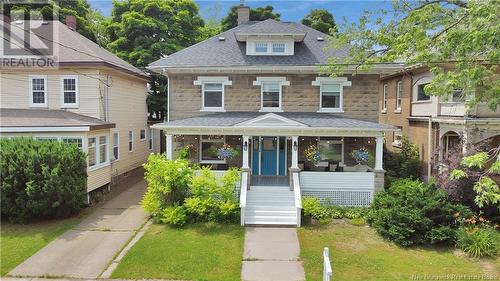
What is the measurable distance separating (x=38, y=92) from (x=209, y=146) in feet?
29.5

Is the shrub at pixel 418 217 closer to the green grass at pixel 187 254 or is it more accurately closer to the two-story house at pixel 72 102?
the green grass at pixel 187 254

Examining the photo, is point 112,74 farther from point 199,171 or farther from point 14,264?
point 14,264

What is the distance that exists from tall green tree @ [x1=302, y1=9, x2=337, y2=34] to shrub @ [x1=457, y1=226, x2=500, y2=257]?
26798 millimetres

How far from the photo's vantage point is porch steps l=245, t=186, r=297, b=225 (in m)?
14.6

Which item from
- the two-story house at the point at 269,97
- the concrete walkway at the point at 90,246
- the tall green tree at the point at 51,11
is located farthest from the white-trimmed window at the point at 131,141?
the tall green tree at the point at 51,11

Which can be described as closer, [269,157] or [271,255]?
[271,255]

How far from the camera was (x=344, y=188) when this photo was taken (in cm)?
1606

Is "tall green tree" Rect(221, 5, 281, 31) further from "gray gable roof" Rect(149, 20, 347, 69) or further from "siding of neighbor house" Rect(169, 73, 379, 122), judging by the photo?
"siding of neighbor house" Rect(169, 73, 379, 122)

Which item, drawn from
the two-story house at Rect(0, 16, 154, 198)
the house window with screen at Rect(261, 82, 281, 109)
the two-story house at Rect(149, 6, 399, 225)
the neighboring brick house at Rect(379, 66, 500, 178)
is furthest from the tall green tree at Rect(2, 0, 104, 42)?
the neighboring brick house at Rect(379, 66, 500, 178)

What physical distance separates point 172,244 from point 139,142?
1410 cm

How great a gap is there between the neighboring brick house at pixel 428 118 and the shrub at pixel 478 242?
411 centimetres

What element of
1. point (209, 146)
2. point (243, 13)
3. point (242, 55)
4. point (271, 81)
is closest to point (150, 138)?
point (209, 146)

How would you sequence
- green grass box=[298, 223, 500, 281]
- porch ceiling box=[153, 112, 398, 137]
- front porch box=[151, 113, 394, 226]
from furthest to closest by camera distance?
1. porch ceiling box=[153, 112, 398, 137]
2. front porch box=[151, 113, 394, 226]
3. green grass box=[298, 223, 500, 281]

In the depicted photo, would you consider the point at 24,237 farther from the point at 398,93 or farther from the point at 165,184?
the point at 398,93
